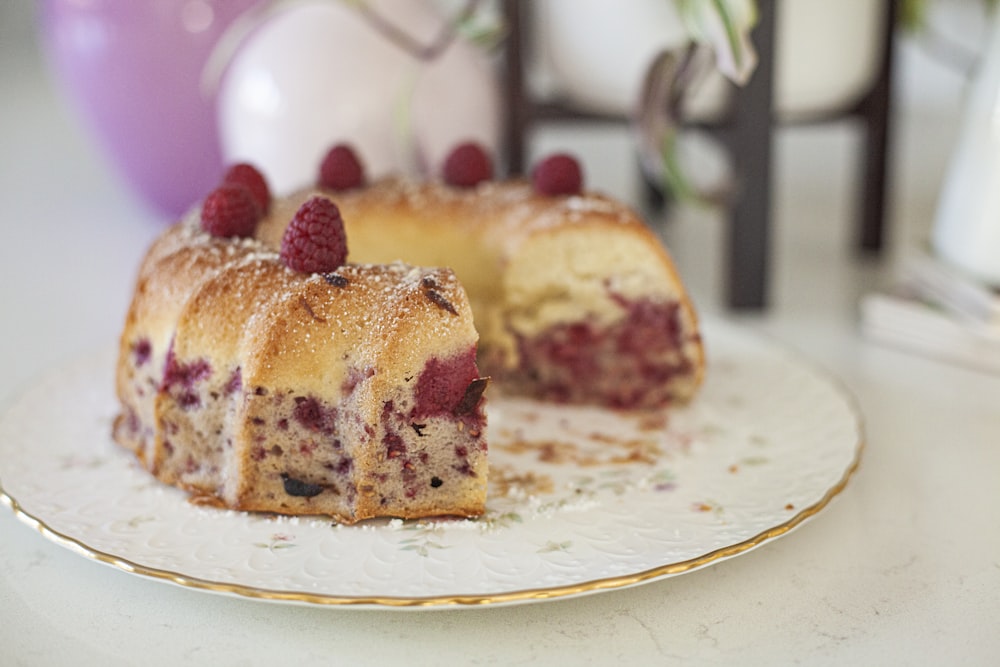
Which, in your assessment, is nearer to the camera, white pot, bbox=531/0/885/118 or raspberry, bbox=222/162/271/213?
raspberry, bbox=222/162/271/213

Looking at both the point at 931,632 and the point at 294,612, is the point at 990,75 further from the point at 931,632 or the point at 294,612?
the point at 294,612

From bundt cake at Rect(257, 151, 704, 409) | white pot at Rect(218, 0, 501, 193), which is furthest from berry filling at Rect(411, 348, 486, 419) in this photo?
white pot at Rect(218, 0, 501, 193)

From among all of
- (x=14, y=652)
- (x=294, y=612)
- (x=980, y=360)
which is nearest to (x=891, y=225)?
(x=980, y=360)

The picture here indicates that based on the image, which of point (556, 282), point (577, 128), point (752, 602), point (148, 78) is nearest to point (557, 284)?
point (556, 282)

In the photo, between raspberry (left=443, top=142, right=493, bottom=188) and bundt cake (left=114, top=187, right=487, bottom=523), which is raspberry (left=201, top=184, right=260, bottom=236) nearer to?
bundt cake (left=114, top=187, right=487, bottom=523)

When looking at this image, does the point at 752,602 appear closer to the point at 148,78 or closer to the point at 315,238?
the point at 315,238
